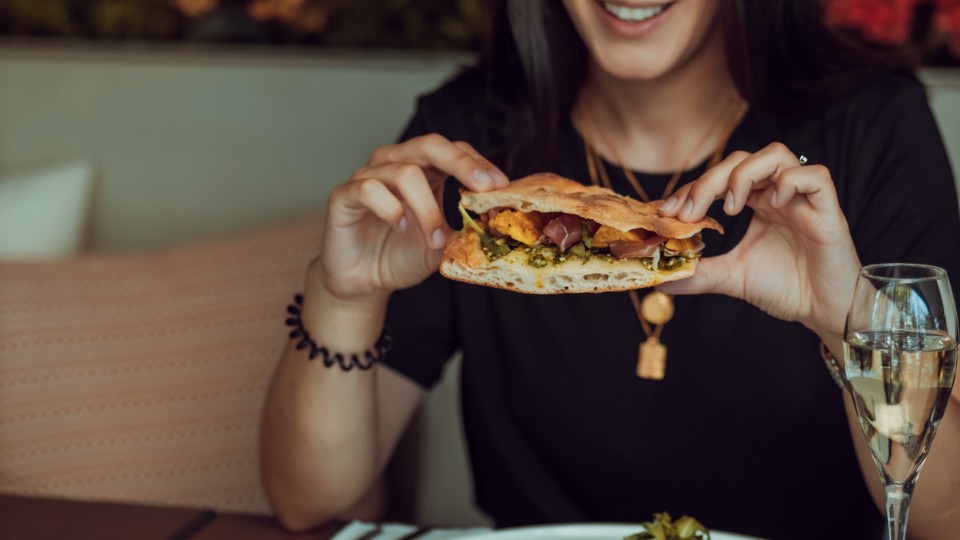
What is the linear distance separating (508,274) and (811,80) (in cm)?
68

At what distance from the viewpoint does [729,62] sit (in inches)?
68.2

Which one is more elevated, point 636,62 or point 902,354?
point 636,62

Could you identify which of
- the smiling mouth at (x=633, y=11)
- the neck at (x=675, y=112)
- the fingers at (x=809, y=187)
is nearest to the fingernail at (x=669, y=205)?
the fingers at (x=809, y=187)

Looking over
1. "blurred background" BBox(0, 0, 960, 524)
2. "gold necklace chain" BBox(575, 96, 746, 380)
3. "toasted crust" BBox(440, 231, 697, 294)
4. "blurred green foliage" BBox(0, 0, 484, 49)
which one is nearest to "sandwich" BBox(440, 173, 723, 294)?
"toasted crust" BBox(440, 231, 697, 294)

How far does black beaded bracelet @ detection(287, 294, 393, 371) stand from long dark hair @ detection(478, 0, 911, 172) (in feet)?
1.31

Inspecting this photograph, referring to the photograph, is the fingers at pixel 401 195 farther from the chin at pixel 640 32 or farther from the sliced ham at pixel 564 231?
the chin at pixel 640 32

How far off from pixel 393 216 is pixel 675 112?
0.61 meters

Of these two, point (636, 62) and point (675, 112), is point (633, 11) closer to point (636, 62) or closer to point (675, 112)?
point (636, 62)

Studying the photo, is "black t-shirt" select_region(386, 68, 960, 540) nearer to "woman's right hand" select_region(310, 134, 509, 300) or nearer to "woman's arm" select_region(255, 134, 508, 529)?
"woman's arm" select_region(255, 134, 508, 529)

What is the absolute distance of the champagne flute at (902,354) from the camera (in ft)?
3.41

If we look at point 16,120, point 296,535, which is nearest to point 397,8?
point 16,120

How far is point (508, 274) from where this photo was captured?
1.40 m

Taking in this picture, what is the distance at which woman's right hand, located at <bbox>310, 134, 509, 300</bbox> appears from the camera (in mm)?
1412

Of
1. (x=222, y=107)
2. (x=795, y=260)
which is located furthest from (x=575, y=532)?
(x=222, y=107)
